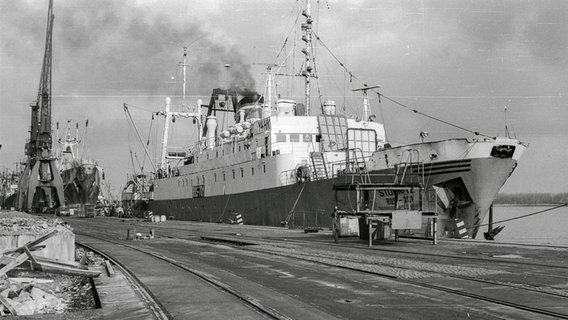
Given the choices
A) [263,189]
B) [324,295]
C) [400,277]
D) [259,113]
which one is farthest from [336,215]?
[259,113]

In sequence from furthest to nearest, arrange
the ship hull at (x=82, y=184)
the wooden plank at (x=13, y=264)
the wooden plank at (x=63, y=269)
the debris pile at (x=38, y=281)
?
the ship hull at (x=82, y=184), the wooden plank at (x=63, y=269), the wooden plank at (x=13, y=264), the debris pile at (x=38, y=281)

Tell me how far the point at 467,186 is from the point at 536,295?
1756 cm

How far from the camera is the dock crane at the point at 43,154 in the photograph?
203ft

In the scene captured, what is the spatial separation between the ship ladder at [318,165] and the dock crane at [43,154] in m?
39.6

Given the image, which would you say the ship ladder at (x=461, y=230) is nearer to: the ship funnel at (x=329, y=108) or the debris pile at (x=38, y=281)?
the ship funnel at (x=329, y=108)

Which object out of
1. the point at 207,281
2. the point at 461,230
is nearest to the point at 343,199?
the point at 461,230

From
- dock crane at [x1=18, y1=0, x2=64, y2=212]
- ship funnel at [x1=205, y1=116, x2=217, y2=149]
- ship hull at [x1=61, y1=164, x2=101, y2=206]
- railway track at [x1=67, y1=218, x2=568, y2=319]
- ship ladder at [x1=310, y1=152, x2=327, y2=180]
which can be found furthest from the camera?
ship hull at [x1=61, y1=164, x2=101, y2=206]

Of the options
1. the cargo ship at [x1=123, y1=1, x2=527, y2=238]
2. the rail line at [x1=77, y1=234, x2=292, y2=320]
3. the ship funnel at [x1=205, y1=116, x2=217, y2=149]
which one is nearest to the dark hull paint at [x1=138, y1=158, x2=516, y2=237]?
the cargo ship at [x1=123, y1=1, x2=527, y2=238]

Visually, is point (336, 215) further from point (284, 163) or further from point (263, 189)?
point (263, 189)

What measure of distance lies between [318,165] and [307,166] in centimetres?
65

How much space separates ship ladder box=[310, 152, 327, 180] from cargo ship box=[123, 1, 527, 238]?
59 millimetres

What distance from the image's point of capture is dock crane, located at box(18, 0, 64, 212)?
2438 inches

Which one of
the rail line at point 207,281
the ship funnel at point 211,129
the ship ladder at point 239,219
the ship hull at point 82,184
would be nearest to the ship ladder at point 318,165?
the ship ladder at point 239,219

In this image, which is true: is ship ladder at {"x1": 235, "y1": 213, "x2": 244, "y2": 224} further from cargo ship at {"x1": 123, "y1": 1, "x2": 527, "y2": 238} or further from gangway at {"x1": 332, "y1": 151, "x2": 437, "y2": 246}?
gangway at {"x1": 332, "y1": 151, "x2": 437, "y2": 246}
